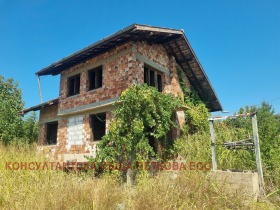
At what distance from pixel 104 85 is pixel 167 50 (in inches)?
165

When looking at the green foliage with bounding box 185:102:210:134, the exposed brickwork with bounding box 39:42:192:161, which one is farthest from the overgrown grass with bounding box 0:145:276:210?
the green foliage with bounding box 185:102:210:134

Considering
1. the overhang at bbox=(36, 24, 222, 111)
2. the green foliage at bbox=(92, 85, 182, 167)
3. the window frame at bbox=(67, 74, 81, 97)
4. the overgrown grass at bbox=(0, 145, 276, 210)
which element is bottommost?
the overgrown grass at bbox=(0, 145, 276, 210)

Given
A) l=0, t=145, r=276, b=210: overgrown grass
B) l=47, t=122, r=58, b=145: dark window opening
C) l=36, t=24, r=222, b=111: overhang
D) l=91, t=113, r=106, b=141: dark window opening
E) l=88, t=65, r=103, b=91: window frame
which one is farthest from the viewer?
l=47, t=122, r=58, b=145: dark window opening

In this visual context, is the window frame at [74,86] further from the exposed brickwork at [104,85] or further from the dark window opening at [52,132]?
the dark window opening at [52,132]

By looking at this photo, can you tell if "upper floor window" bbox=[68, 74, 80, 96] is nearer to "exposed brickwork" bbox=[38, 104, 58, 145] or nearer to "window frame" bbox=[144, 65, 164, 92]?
"exposed brickwork" bbox=[38, 104, 58, 145]

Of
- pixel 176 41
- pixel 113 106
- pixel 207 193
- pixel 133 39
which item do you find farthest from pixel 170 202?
pixel 176 41

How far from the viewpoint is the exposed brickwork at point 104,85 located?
8961 mm

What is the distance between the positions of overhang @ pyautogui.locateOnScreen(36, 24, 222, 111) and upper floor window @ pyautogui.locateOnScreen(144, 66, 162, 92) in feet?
4.69

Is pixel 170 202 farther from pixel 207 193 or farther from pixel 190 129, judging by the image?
pixel 190 129

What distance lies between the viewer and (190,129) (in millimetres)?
10961

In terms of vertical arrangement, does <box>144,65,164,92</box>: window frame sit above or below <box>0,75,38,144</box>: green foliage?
above

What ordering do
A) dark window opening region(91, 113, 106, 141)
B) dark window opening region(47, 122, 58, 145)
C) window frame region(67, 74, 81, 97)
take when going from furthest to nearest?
dark window opening region(47, 122, 58, 145)
window frame region(67, 74, 81, 97)
dark window opening region(91, 113, 106, 141)

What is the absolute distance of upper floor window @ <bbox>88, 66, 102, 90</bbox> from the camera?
34.2 ft

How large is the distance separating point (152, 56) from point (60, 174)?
7220 mm
